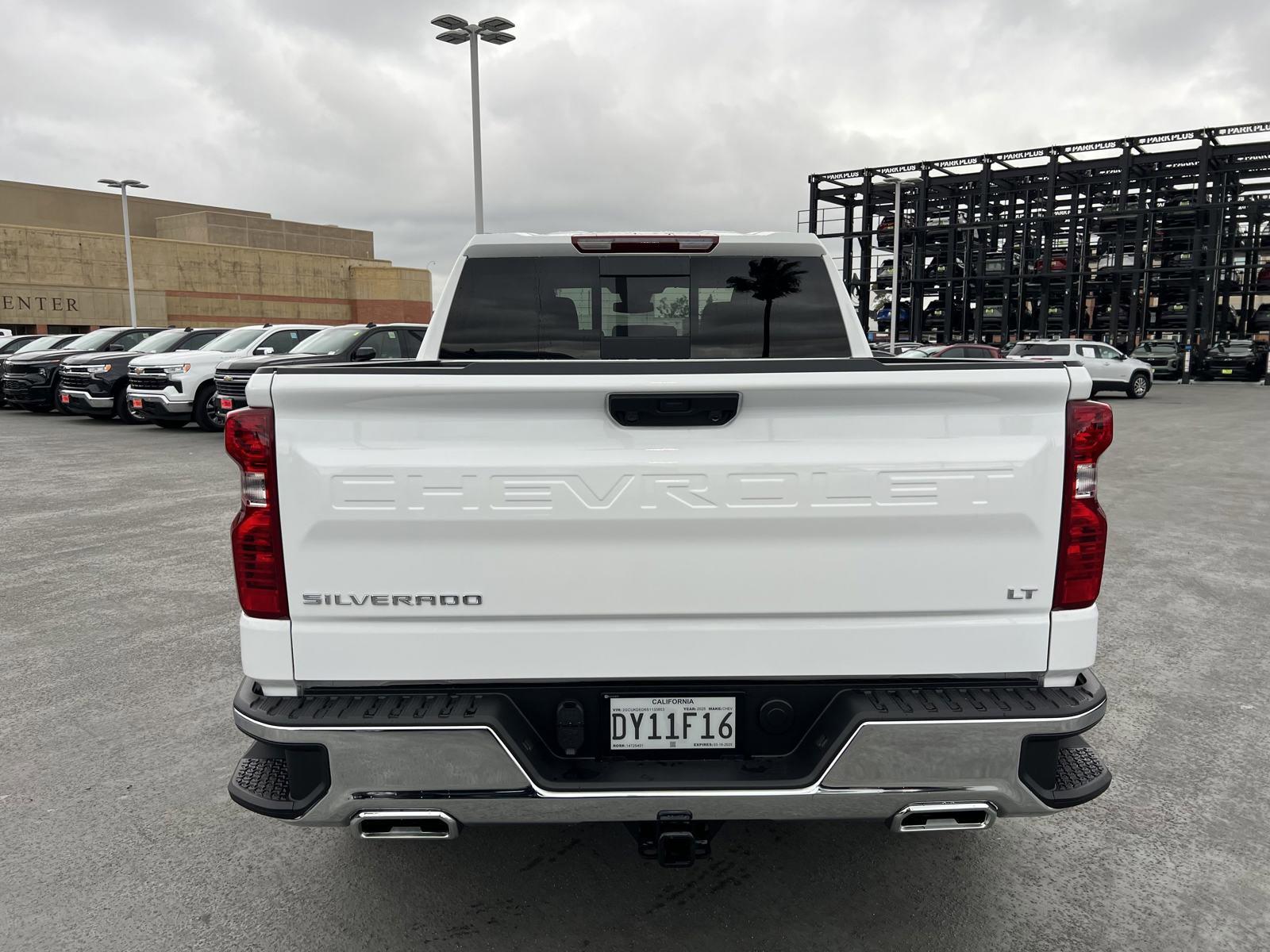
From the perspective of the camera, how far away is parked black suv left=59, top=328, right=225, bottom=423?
58.2 feet

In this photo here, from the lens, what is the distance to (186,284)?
5988 centimetres

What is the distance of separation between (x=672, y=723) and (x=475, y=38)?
760 inches

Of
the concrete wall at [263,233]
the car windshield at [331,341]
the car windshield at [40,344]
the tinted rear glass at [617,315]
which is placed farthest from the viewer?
the concrete wall at [263,233]

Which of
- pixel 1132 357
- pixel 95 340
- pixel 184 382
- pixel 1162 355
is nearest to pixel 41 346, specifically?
pixel 95 340

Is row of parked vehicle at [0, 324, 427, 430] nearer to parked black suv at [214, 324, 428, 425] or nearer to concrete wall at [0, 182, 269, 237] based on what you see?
parked black suv at [214, 324, 428, 425]

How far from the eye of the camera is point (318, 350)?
14672mm

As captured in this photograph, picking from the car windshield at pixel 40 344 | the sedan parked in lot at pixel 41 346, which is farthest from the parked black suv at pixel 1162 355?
the car windshield at pixel 40 344

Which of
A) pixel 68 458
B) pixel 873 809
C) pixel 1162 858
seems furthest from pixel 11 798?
pixel 68 458

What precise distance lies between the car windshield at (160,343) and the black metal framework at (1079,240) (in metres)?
25.6

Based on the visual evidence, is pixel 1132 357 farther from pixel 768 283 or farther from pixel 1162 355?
pixel 768 283

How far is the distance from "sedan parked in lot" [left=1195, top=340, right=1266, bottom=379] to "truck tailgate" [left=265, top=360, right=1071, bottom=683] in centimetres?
3933

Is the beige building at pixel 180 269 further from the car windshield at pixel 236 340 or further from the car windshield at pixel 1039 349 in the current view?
the car windshield at pixel 1039 349

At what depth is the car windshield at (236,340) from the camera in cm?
1653

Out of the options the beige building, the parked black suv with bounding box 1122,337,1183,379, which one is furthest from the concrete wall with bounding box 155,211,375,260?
the parked black suv with bounding box 1122,337,1183,379
